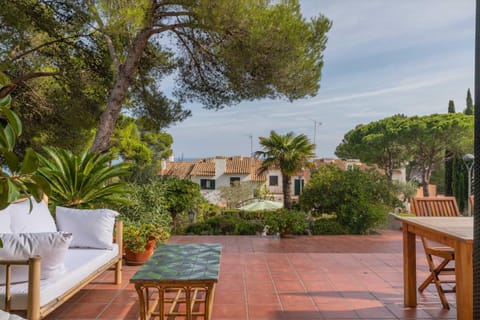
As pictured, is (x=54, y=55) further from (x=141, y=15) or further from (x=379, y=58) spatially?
(x=379, y=58)

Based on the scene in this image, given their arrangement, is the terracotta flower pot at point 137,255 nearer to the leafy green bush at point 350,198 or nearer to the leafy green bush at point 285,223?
the leafy green bush at point 285,223

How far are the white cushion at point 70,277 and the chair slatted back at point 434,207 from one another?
3007mm

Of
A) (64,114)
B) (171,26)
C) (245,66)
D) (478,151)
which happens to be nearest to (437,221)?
(478,151)

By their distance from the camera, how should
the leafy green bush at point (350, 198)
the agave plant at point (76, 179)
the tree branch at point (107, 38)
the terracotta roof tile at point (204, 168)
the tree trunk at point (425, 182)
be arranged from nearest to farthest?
the agave plant at point (76, 179) < the tree branch at point (107, 38) < the leafy green bush at point (350, 198) < the tree trunk at point (425, 182) < the terracotta roof tile at point (204, 168)

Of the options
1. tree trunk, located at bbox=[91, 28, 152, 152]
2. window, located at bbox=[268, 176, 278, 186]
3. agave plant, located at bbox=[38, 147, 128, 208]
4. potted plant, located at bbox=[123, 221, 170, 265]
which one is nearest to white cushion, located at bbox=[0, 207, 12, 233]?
agave plant, located at bbox=[38, 147, 128, 208]

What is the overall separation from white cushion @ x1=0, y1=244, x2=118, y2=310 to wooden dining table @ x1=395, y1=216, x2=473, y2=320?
264 cm

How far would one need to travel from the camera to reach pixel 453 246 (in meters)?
2.67

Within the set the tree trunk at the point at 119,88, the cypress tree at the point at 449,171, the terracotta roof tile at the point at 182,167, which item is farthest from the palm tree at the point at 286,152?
the terracotta roof tile at the point at 182,167

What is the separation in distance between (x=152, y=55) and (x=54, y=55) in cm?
194

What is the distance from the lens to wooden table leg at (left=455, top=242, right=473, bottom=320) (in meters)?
2.48

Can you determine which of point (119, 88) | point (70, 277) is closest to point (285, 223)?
point (119, 88)

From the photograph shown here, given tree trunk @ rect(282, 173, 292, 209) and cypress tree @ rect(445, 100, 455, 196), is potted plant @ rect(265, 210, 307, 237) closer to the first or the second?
tree trunk @ rect(282, 173, 292, 209)

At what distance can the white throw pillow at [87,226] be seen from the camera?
387 cm

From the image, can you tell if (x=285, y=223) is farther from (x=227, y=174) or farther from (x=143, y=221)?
(x=227, y=174)
